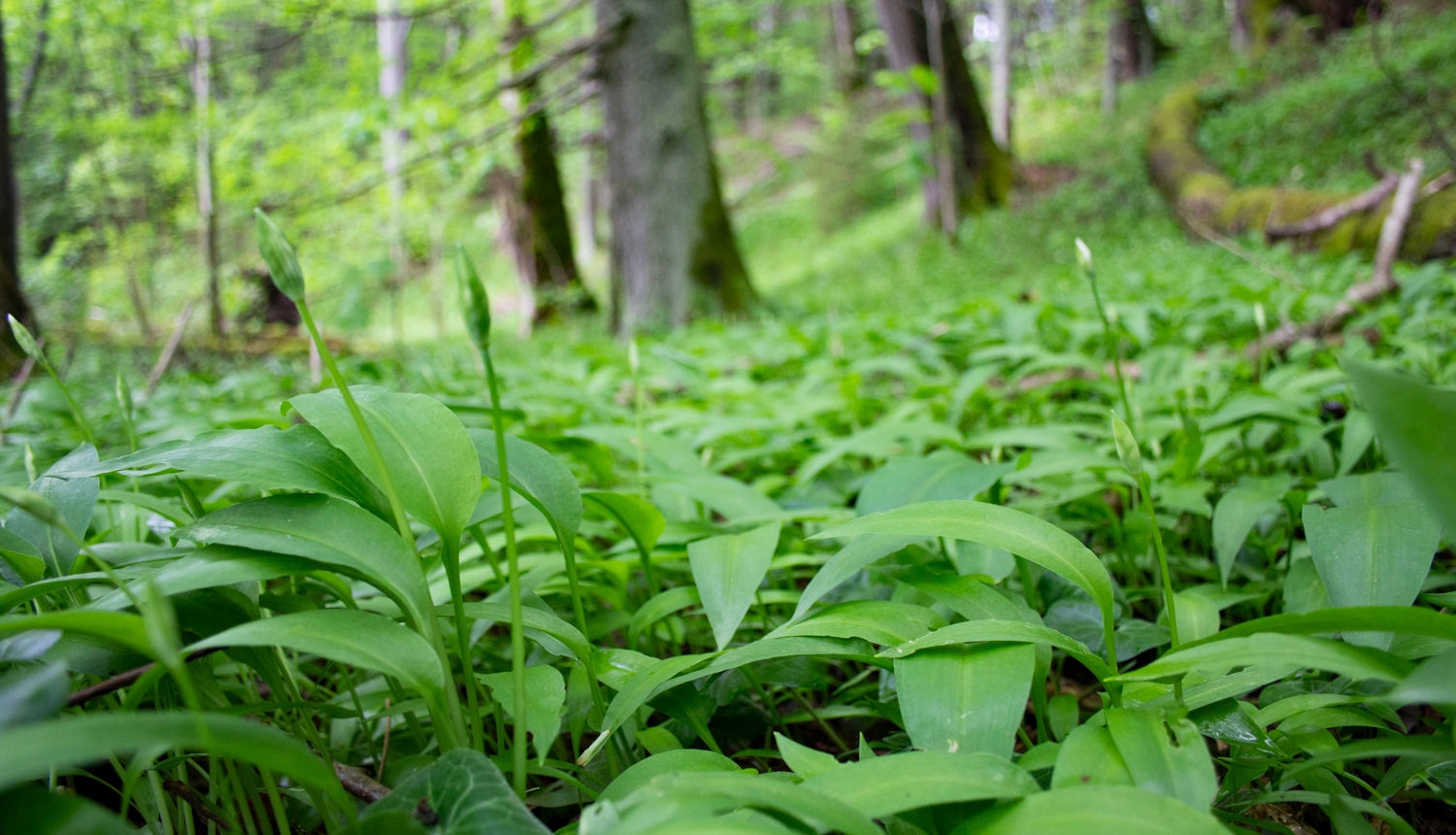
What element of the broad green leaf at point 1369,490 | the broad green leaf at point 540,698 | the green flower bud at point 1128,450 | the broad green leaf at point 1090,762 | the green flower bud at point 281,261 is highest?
the green flower bud at point 281,261

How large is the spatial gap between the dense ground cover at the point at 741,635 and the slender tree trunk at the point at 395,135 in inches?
154

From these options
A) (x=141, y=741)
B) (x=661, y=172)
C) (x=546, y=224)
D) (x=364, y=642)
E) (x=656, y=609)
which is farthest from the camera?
(x=546, y=224)

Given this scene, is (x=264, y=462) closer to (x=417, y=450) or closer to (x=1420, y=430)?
(x=417, y=450)

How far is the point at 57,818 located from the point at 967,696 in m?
0.63

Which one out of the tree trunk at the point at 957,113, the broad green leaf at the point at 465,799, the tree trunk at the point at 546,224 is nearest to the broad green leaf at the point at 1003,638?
the broad green leaf at the point at 465,799

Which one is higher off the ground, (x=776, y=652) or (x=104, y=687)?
(x=104, y=687)

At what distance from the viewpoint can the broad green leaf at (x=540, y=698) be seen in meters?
0.64

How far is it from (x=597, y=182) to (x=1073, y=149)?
11.4 meters

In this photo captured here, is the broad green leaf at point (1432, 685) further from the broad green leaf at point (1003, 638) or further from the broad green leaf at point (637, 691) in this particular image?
the broad green leaf at point (637, 691)

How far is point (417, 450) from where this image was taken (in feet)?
2.49

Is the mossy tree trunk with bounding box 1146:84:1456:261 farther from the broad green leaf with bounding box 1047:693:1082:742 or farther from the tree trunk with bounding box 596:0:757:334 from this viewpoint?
the broad green leaf with bounding box 1047:693:1082:742

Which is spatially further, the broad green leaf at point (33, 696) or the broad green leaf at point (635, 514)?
the broad green leaf at point (635, 514)

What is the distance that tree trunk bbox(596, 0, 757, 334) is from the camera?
5.67 metres

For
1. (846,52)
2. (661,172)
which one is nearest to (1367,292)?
(661,172)
